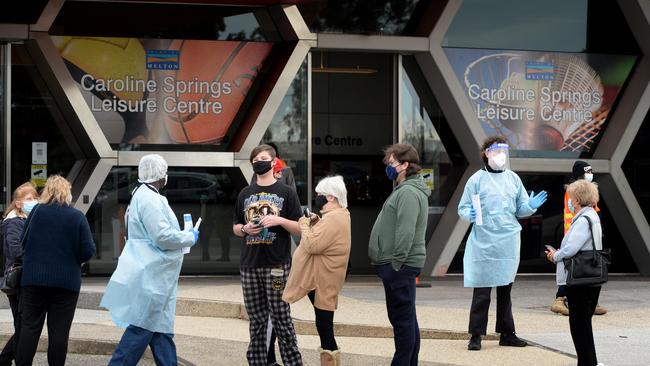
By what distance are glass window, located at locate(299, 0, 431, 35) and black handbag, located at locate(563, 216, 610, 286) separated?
8.41m

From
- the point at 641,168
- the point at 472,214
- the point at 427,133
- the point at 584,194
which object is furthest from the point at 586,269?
the point at 641,168

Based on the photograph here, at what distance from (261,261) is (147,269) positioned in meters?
0.96

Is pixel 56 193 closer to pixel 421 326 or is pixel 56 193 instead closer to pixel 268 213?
pixel 268 213

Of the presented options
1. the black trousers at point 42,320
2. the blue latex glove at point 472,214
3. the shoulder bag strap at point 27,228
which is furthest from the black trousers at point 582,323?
the shoulder bag strap at point 27,228

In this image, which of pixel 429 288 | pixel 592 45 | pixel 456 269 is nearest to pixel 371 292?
pixel 429 288

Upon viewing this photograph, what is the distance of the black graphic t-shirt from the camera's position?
25.3ft

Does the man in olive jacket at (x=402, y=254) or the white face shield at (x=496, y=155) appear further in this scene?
the white face shield at (x=496, y=155)

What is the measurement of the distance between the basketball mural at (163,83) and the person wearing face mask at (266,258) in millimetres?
7575

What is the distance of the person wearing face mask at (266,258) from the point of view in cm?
764

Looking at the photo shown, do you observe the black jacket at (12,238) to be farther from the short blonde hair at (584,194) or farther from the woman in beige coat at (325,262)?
the short blonde hair at (584,194)

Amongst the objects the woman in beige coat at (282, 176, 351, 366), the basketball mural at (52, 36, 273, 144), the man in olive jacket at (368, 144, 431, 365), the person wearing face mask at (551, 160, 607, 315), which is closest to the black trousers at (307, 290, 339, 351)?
the woman in beige coat at (282, 176, 351, 366)

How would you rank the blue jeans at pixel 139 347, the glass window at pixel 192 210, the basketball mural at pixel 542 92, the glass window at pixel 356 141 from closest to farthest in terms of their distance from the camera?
the blue jeans at pixel 139 347 < the glass window at pixel 192 210 < the basketball mural at pixel 542 92 < the glass window at pixel 356 141

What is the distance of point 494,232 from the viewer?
916 cm

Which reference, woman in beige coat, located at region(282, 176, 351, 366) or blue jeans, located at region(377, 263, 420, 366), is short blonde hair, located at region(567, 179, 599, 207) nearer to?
blue jeans, located at region(377, 263, 420, 366)
